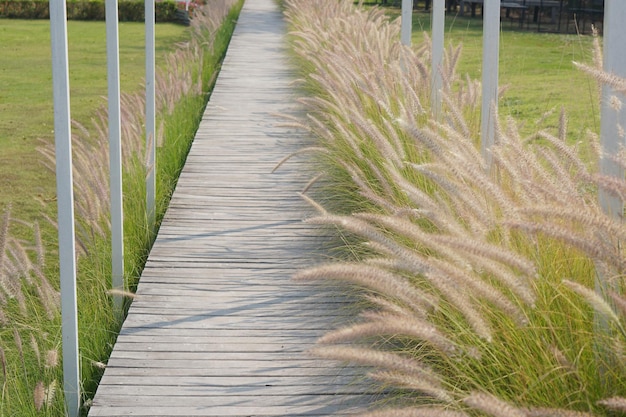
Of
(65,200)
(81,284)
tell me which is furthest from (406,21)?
(65,200)

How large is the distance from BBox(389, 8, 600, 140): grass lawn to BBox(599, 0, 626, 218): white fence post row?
399 cm

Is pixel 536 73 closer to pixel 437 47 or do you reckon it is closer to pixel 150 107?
pixel 437 47

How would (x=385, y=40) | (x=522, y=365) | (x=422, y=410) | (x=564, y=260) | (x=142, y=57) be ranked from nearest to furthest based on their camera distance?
(x=422, y=410) < (x=522, y=365) < (x=564, y=260) < (x=385, y=40) < (x=142, y=57)

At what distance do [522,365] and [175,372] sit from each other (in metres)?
1.35

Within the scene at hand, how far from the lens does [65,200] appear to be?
301cm

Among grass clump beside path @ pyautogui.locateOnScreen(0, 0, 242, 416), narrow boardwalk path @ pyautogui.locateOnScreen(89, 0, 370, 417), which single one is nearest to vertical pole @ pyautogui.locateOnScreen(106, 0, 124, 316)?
grass clump beside path @ pyautogui.locateOnScreen(0, 0, 242, 416)

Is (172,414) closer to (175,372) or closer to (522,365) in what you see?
(175,372)

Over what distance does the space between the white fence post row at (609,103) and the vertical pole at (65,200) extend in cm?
151

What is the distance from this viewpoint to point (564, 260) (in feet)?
8.67

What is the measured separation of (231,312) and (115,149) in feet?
2.64

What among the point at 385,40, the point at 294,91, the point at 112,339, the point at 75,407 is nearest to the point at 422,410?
the point at 75,407

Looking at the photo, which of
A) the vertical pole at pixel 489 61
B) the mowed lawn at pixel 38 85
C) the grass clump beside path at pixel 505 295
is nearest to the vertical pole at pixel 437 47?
the vertical pole at pixel 489 61

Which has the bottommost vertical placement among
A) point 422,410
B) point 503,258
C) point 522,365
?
point 522,365

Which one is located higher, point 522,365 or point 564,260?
point 564,260
